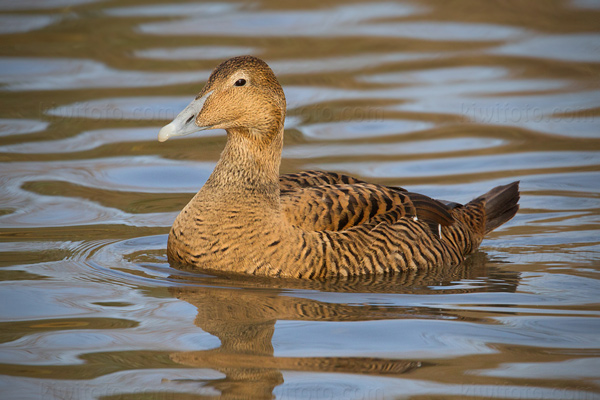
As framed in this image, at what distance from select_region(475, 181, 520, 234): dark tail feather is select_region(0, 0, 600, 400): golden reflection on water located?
0.22m

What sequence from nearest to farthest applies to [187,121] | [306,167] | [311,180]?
[187,121] → [311,180] → [306,167]

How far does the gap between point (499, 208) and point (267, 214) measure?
2.46 meters

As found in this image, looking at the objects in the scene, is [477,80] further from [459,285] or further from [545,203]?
[459,285]

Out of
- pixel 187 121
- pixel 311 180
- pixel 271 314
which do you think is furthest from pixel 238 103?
pixel 271 314

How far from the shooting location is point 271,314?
6.41m

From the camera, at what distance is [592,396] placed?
5.32m

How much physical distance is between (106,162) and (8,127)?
1.66 metres

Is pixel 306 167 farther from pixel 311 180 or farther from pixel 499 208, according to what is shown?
pixel 311 180

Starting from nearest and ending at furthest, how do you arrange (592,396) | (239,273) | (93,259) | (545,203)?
(592,396), (239,273), (93,259), (545,203)

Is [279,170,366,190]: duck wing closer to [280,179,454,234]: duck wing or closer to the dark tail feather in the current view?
[280,179,454,234]: duck wing

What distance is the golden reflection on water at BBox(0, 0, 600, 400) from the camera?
565 cm

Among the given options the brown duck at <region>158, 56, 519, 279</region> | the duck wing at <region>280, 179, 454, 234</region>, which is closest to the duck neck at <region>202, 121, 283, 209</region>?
the brown duck at <region>158, 56, 519, 279</region>

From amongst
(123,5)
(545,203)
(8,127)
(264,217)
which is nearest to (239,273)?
(264,217)

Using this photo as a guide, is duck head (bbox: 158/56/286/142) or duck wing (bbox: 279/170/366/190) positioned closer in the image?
duck head (bbox: 158/56/286/142)
